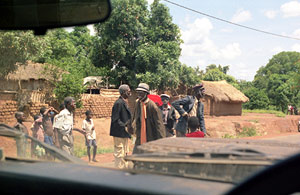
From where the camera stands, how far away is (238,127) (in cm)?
2328

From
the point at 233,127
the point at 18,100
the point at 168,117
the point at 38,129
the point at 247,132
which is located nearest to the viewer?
the point at 38,129

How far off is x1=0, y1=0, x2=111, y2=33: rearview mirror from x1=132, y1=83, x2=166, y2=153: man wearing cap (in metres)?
4.95

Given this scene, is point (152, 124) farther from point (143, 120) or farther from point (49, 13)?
point (49, 13)

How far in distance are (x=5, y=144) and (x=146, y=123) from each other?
16.4 ft

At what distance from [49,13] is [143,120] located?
204 inches

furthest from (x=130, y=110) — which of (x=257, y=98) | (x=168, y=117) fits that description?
(x=257, y=98)

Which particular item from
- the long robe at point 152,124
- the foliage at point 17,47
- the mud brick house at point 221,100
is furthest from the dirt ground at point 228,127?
the long robe at point 152,124

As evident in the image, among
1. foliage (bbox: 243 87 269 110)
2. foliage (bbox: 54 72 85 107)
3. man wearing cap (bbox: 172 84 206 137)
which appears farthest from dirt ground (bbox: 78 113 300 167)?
foliage (bbox: 243 87 269 110)

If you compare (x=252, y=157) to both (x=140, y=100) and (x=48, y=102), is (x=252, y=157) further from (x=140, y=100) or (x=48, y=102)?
(x=48, y=102)

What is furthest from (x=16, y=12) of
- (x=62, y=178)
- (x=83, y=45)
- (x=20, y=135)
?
(x=83, y=45)

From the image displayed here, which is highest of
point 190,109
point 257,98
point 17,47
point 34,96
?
point 17,47

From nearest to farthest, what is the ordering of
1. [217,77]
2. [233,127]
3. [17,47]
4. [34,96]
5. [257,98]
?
[17,47], [34,96], [233,127], [257,98], [217,77]

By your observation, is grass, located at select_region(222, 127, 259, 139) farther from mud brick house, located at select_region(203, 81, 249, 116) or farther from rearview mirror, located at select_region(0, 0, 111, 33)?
rearview mirror, located at select_region(0, 0, 111, 33)

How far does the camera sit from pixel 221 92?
33.3 meters
